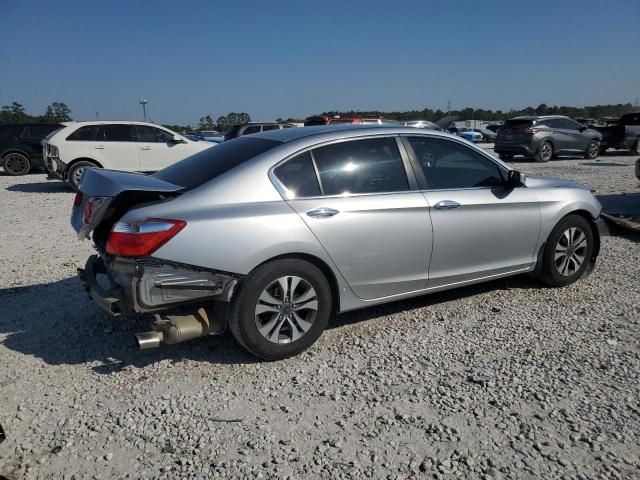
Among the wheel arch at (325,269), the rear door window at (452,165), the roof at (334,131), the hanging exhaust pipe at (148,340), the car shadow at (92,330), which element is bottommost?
the car shadow at (92,330)

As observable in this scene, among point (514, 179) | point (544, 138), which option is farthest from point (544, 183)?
point (544, 138)

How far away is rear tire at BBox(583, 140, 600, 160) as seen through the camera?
19500mm

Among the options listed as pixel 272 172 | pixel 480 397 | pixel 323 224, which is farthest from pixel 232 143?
pixel 480 397

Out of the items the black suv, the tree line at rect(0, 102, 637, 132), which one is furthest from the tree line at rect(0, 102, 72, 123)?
the black suv

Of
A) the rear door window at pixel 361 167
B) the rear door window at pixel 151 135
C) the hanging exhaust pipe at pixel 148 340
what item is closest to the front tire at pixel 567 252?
the rear door window at pixel 361 167

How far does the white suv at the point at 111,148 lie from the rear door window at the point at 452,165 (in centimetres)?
933

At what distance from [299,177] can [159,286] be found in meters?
1.21

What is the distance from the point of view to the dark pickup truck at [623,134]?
20922 mm

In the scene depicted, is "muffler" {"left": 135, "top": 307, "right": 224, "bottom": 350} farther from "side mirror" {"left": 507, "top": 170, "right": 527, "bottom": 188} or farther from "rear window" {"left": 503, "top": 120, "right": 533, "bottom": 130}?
"rear window" {"left": 503, "top": 120, "right": 533, "bottom": 130}

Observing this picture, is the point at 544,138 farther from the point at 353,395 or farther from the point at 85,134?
the point at 353,395

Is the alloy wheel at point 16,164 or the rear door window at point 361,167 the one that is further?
the alloy wheel at point 16,164

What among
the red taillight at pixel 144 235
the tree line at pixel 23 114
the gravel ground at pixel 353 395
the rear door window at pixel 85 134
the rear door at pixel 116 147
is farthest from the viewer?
the tree line at pixel 23 114

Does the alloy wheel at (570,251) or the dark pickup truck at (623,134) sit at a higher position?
the dark pickup truck at (623,134)

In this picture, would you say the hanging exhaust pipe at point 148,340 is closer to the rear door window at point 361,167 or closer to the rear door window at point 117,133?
the rear door window at point 361,167
